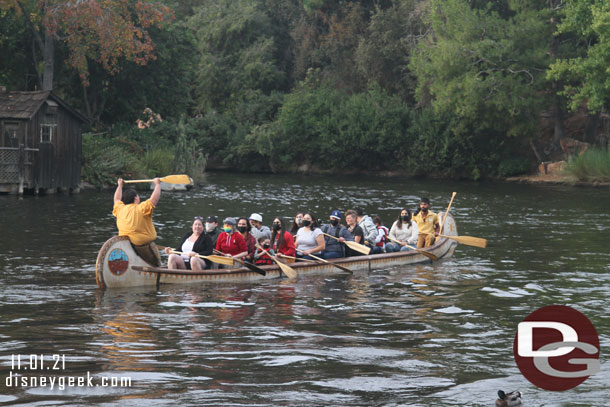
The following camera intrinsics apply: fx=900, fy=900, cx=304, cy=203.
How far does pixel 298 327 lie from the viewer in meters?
13.9

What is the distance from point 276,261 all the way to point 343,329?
498 centimetres

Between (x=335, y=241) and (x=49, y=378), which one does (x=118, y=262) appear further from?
(x=49, y=378)

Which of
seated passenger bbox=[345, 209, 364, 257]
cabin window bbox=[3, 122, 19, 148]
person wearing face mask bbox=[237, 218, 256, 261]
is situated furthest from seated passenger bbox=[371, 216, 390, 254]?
cabin window bbox=[3, 122, 19, 148]

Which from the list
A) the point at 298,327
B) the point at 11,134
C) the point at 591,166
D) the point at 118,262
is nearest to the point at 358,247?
the point at 118,262

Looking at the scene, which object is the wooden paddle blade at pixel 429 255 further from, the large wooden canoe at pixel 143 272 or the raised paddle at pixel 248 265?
the raised paddle at pixel 248 265

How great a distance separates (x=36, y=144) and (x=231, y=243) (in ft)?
77.8

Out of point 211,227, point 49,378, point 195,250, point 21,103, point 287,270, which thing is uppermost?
point 21,103

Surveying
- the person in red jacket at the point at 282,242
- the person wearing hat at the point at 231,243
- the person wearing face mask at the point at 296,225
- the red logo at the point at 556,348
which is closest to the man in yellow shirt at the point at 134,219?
the person wearing hat at the point at 231,243

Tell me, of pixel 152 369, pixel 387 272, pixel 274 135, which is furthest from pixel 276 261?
pixel 274 135

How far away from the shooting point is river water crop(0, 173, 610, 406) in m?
10.3

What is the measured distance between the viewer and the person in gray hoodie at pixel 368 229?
21797 millimetres

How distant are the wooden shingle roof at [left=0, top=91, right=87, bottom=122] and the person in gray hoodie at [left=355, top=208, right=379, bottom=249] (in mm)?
21153

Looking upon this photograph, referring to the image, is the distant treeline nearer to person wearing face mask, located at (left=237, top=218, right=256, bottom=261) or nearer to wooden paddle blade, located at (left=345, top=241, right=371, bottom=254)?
wooden paddle blade, located at (left=345, top=241, right=371, bottom=254)

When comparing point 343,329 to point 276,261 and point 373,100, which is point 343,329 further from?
point 373,100
